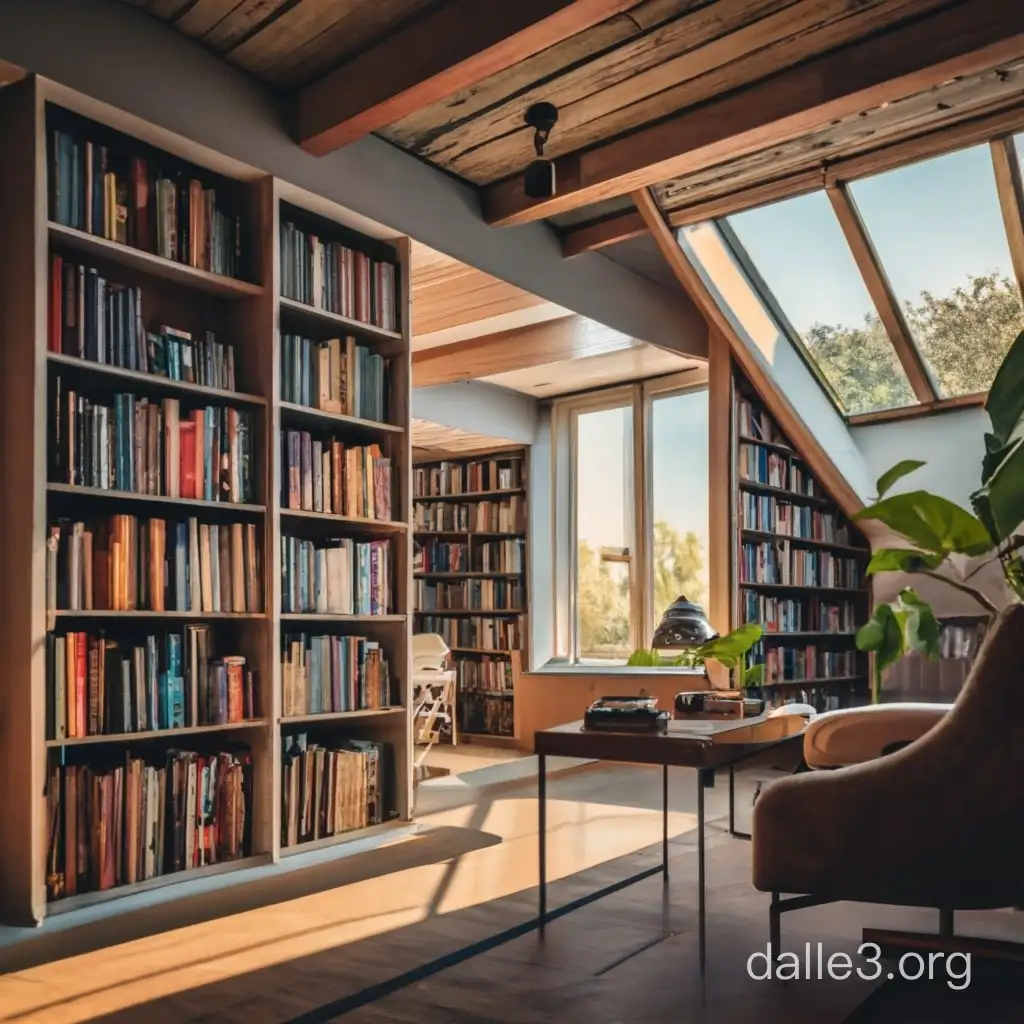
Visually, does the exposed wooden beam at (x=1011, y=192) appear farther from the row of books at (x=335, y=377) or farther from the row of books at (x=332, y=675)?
the row of books at (x=332, y=675)

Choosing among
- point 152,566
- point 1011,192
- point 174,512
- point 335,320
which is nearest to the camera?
point 152,566

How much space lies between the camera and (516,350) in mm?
6273

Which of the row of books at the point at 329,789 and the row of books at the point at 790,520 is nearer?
A: the row of books at the point at 329,789

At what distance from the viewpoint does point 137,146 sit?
3.76 meters

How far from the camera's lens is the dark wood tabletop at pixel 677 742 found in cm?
275

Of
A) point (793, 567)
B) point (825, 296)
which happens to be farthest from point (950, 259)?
point (793, 567)

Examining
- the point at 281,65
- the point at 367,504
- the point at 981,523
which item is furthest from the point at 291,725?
the point at 981,523

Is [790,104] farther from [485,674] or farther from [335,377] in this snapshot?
[485,674]

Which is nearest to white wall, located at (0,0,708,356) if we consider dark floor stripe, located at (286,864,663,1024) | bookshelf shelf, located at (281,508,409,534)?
bookshelf shelf, located at (281,508,409,534)

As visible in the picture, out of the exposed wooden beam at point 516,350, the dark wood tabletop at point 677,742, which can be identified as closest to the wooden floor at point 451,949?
the dark wood tabletop at point 677,742

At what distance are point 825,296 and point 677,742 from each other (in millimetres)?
4055

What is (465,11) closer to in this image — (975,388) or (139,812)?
(139,812)

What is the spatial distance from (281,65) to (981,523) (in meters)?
3.30

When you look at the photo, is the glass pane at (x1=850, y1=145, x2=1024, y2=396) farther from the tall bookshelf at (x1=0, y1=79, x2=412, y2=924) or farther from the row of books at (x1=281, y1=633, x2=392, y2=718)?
the row of books at (x1=281, y1=633, x2=392, y2=718)
